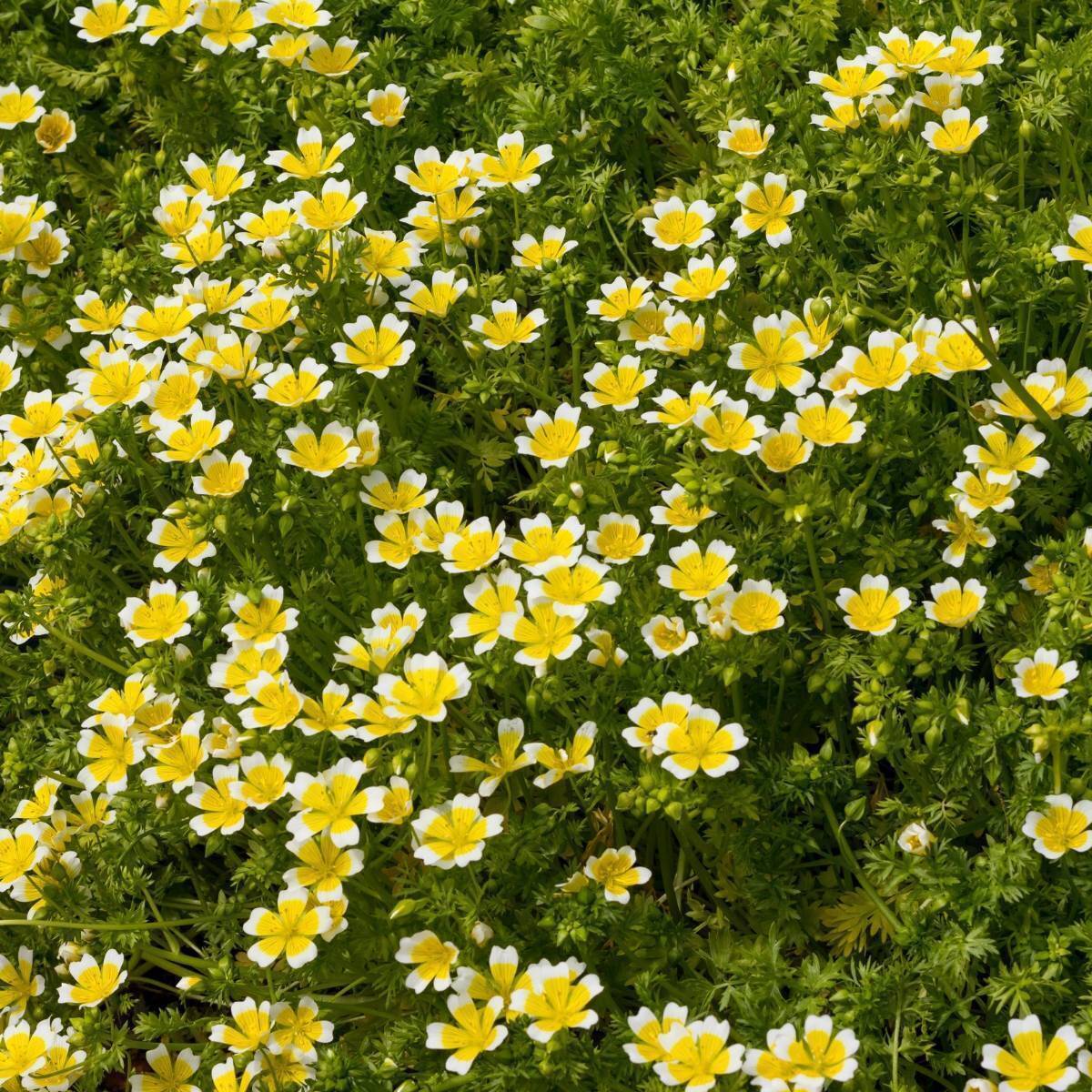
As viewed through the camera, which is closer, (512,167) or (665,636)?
(665,636)

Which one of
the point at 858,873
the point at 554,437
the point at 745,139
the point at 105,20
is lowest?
the point at 858,873

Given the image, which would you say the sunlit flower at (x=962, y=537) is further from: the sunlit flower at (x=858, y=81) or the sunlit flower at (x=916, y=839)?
the sunlit flower at (x=858, y=81)

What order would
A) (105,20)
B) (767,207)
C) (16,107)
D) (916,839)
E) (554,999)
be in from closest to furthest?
(554,999) < (916,839) < (767,207) < (105,20) < (16,107)

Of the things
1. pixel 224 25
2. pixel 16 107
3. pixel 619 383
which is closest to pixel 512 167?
pixel 619 383

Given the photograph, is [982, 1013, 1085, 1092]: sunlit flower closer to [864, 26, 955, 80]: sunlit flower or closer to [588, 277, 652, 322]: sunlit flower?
[588, 277, 652, 322]: sunlit flower

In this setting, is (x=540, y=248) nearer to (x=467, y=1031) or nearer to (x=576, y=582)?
(x=576, y=582)

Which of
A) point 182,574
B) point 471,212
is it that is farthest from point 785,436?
point 182,574

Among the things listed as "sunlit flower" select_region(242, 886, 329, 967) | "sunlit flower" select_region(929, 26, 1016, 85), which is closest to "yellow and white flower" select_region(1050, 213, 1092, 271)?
"sunlit flower" select_region(929, 26, 1016, 85)

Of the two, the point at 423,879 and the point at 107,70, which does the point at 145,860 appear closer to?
the point at 423,879

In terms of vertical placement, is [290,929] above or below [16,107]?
below
